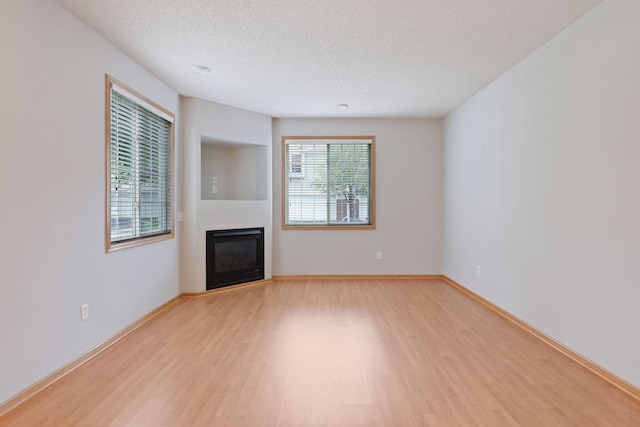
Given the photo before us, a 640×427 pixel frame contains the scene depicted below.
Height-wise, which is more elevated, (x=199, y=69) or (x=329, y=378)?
(x=199, y=69)

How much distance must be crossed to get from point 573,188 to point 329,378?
237 cm

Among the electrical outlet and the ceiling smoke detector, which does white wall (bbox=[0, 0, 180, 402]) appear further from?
the ceiling smoke detector

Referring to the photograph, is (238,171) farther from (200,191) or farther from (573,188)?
(573,188)

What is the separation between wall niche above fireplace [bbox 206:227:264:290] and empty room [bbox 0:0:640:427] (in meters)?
0.04

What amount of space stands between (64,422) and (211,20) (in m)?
2.80

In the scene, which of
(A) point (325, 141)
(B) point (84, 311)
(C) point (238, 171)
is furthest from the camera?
(A) point (325, 141)

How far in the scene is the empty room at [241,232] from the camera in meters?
2.05

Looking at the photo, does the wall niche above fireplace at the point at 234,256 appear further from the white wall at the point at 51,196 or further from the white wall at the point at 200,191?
the white wall at the point at 51,196

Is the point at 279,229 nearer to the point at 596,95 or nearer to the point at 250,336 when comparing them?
the point at 250,336

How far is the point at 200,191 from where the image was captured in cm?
459

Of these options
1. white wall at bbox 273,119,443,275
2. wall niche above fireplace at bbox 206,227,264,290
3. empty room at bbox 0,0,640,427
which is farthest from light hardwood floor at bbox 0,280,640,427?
white wall at bbox 273,119,443,275

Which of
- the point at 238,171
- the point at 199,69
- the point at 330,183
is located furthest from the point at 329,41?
the point at 238,171

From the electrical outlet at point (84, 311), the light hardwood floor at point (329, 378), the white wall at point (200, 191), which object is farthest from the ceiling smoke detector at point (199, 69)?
the light hardwood floor at point (329, 378)

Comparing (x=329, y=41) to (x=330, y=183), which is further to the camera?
(x=330, y=183)
